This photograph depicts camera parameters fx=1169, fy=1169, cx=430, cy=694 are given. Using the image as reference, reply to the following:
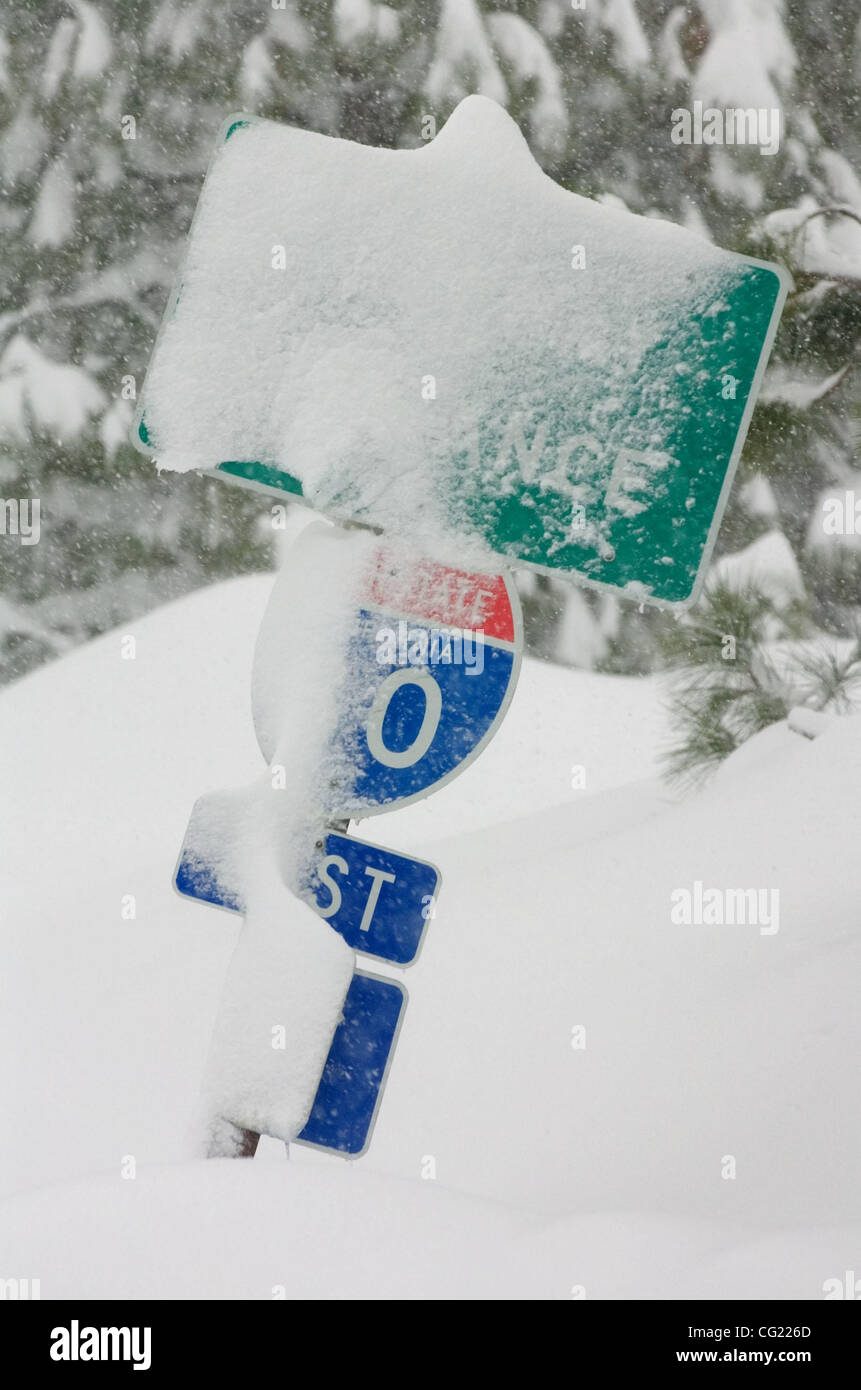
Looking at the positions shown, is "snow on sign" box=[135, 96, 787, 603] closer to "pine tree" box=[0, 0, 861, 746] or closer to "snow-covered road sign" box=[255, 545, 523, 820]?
"snow-covered road sign" box=[255, 545, 523, 820]

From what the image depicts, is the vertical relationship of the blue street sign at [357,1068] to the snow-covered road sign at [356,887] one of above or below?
below

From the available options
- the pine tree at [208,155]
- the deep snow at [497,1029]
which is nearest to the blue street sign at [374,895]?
the deep snow at [497,1029]

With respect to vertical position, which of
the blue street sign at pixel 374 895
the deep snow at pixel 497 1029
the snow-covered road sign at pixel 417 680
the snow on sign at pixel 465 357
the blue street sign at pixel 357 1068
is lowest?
the deep snow at pixel 497 1029

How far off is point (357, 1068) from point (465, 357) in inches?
16.3

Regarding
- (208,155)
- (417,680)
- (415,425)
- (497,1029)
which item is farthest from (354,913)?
(208,155)

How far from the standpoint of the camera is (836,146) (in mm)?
2027

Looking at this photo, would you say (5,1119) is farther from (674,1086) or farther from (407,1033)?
(674,1086)

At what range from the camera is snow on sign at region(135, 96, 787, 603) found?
64 centimetres

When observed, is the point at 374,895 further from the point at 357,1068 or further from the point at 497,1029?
the point at 497,1029

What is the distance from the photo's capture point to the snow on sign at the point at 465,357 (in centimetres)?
64

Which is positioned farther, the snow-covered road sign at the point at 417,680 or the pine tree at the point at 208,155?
the pine tree at the point at 208,155

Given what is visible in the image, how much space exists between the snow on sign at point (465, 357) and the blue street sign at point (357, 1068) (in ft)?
0.87

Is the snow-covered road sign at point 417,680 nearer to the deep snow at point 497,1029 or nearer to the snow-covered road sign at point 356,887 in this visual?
the snow-covered road sign at point 356,887

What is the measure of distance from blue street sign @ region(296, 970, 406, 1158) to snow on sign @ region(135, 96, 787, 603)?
265 millimetres
